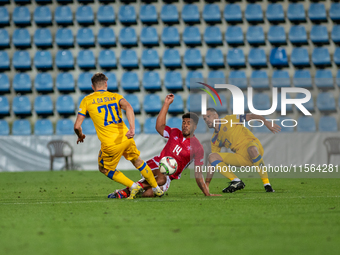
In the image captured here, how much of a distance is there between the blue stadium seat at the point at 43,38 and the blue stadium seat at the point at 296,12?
8753mm

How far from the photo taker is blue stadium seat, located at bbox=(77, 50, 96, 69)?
1545cm

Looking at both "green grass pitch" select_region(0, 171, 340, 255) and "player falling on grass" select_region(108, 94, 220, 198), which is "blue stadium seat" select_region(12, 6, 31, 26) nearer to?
"green grass pitch" select_region(0, 171, 340, 255)

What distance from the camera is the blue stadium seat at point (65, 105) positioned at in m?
14.8

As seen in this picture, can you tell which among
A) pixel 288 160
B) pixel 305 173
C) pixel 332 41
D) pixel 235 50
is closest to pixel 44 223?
pixel 305 173

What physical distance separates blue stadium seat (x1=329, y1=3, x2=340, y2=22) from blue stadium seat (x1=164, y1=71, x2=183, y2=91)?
20.3 ft

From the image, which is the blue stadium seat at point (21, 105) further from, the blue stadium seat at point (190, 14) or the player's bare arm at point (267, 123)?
the player's bare arm at point (267, 123)

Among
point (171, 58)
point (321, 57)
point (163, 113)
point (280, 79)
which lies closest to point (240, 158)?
point (163, 113)

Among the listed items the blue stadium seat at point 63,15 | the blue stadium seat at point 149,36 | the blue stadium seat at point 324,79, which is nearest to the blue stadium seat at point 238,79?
the blue stadium seat at point 324,79

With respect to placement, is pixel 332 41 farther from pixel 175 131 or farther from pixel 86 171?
pixel 175 131

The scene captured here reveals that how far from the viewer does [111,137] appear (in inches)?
236

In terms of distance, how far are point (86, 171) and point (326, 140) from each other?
7244 mm

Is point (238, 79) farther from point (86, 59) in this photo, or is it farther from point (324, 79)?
point (86, 59)

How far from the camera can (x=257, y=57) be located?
1566 cm

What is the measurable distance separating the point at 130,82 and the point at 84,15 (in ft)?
10.5
